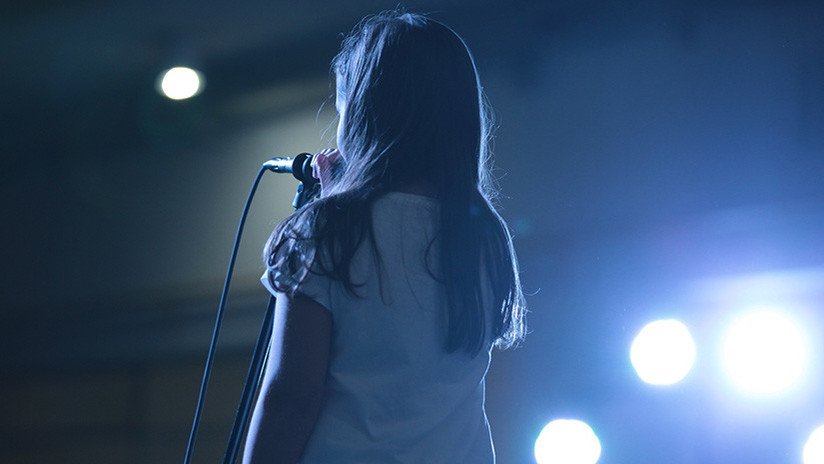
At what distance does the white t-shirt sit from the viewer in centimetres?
78

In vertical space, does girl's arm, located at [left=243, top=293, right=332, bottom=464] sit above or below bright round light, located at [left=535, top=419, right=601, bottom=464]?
above

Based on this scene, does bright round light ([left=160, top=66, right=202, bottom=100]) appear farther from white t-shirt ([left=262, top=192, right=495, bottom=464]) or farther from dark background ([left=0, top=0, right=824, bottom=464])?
white t-shirt ([left=262, top=192, right=495, bottom=464])

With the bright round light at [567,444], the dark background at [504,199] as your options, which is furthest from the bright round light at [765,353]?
the bright round light at [567,444]

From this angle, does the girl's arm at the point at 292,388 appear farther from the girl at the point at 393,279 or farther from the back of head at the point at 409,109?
the back of head at the point at 409,109

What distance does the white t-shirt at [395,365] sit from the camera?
2.55 feet

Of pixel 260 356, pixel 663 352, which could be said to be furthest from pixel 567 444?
pixel 260 356

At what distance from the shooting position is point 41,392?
3.45 m

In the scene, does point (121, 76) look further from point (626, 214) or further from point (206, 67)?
point (626, 214)

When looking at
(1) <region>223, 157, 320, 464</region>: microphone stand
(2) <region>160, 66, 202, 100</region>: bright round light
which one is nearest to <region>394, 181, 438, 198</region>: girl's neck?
(1) <region>223, 157, 320, 464</region>: microphone stand

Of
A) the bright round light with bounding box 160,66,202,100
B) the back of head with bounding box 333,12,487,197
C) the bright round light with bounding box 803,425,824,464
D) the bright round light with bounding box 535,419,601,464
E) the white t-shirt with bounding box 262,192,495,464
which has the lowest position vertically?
the bright round light with bounding box 535,419,601,464

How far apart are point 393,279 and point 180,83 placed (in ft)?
8.62

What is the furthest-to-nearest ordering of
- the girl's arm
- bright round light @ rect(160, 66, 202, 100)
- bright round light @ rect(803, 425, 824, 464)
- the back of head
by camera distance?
bright round light @ rect(160, 66, 202, 100) → bright round light @ rect(803, 425, 824, 464) → the back of head → the girl's arm

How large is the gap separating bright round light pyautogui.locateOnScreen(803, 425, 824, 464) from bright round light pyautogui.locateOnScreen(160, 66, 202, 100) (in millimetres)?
2263

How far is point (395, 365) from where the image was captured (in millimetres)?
804
